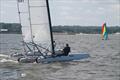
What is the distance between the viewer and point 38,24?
32.3 meters

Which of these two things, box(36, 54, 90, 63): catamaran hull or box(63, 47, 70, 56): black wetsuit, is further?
box(63, 47, 70, 56): black wetsuit

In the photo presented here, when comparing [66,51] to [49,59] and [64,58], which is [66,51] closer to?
[64,58]

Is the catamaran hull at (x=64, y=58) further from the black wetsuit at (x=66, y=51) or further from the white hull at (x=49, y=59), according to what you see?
the black wetsuit at (x=66, y=51)

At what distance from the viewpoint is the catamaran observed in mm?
31844

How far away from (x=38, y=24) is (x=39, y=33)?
0.79m

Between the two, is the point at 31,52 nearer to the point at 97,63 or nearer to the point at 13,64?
the point at 13,64

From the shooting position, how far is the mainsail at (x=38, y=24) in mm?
31953

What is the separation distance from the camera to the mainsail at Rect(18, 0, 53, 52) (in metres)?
32.0

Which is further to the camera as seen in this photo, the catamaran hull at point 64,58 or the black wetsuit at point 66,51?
the black wetsuit at point 66,51

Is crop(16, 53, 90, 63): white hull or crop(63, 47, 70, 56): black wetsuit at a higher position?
crop(63, 47, 70, 56): black wetsuit

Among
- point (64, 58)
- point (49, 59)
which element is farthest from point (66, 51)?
point (49, 59)

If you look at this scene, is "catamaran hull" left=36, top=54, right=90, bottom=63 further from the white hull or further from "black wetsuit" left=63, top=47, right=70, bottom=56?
"black wetsuit" left=63, top=47, right=70, bottom=56

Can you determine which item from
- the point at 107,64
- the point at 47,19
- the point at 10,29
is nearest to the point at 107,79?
the point at 107,64

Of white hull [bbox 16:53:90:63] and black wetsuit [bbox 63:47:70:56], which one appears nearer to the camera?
white hull [bbox 16:53:90:63]
